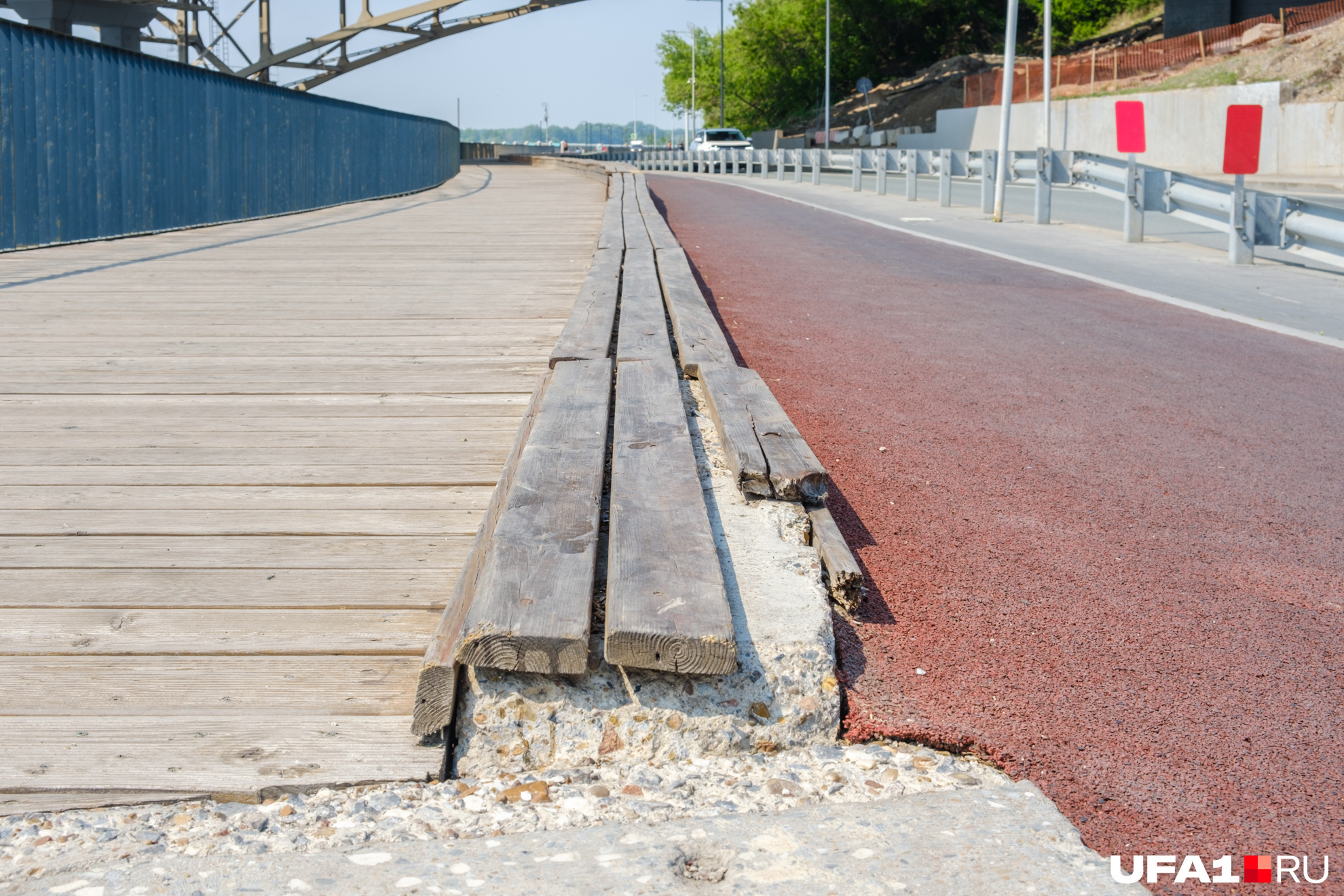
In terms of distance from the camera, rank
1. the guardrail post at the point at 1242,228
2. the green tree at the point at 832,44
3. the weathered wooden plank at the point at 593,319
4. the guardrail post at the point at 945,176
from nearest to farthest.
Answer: the weathered wooden plank at the point at 593,319 → the guardrail post at the point at 1242,228 → the guardrail post at the point at 945,176 → the green tree at the point at 832,44

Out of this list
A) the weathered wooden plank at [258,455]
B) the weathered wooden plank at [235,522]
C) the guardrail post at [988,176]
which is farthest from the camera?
the guardrail post at [988,176]

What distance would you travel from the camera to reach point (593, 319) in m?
6.12

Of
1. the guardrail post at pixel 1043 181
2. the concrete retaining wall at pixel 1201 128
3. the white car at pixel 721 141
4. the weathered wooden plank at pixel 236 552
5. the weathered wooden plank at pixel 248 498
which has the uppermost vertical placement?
the white car at pixel 721 141

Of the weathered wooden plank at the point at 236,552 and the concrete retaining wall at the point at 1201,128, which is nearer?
the weathered wooden plank at the point at 236,552

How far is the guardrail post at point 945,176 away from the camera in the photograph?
21.4 meters

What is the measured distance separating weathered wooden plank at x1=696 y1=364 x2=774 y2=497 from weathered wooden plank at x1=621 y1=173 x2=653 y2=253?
491 cm

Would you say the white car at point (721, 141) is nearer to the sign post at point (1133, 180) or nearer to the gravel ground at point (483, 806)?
the sign post at point (1133, 180)

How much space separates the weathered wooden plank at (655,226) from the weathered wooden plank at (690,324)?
1573 millimetres

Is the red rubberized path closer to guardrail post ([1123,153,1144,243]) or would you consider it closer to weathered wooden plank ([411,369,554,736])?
weathered wooden plank ([411,369,554,736])

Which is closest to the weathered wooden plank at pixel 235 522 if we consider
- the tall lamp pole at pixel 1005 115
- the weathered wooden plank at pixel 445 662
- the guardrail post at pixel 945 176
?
the weathered wooden plank at pixel 445 662

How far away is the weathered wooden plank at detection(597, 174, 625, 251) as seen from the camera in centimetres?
1032

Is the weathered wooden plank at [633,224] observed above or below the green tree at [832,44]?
below

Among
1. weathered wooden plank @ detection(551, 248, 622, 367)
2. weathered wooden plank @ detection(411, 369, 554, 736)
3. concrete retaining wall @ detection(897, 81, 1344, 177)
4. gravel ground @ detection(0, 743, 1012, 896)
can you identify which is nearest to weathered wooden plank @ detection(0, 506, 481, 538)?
weathered wooden plank @ detection(411, 369, 554, 736)

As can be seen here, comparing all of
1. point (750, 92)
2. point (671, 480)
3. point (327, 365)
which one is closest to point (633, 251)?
point (327, 365)
